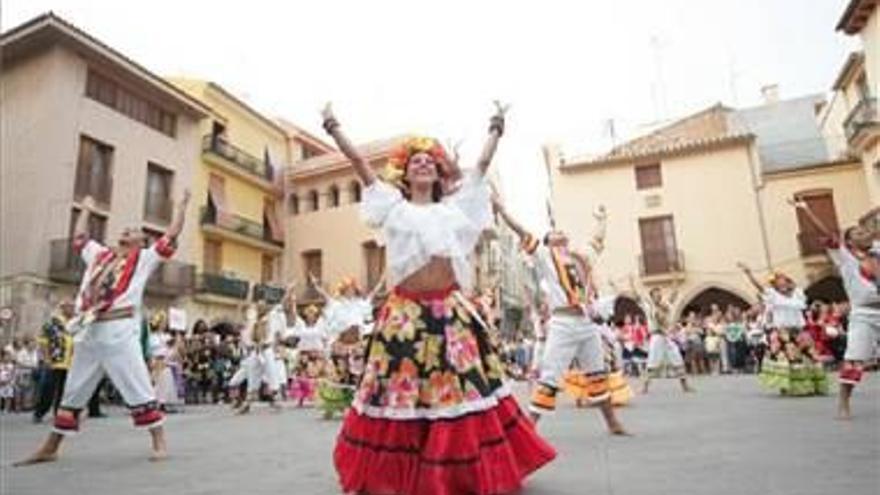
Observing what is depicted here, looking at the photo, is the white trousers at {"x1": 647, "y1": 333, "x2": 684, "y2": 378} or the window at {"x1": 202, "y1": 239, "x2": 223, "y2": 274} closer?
the white trousers at {"x1": 647, "y1": 333, "x2": 684, "y2": 378}

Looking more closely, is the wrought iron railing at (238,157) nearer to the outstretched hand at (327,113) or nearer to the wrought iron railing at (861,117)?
the wrought iron railing at (861,117)

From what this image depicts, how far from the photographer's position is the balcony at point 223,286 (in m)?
27.3

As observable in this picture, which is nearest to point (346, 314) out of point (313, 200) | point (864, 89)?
point (864, 89)

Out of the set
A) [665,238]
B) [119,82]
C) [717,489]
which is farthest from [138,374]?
[665,238]

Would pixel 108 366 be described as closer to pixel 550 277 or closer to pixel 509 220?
pixel 509 220

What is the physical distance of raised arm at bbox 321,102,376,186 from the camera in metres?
3.65

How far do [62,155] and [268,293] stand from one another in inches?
434

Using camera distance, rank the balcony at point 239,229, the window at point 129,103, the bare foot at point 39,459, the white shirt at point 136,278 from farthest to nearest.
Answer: the balcony at point 239,229 → the window at point 129,103 → the white shirt at point 136,278 → the bare foot at point 39,459

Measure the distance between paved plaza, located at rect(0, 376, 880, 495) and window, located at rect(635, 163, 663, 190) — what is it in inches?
926

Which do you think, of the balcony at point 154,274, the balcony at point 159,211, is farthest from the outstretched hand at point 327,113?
the balcony at point 159,211

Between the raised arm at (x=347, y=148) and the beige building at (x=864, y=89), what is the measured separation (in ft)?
67.4

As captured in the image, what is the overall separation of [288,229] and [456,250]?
3163cm

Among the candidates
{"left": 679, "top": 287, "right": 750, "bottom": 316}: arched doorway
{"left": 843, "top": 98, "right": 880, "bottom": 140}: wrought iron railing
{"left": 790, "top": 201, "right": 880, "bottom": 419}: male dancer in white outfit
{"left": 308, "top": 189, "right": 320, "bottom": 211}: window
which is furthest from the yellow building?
{"left": 790, "top": 201, "right": 880, "bottom": 419}: male dancer in white outfit

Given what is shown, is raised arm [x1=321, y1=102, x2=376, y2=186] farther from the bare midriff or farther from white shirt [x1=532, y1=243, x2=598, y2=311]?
white shirt [x1=532, y1=243, x2=598, y2=311]
